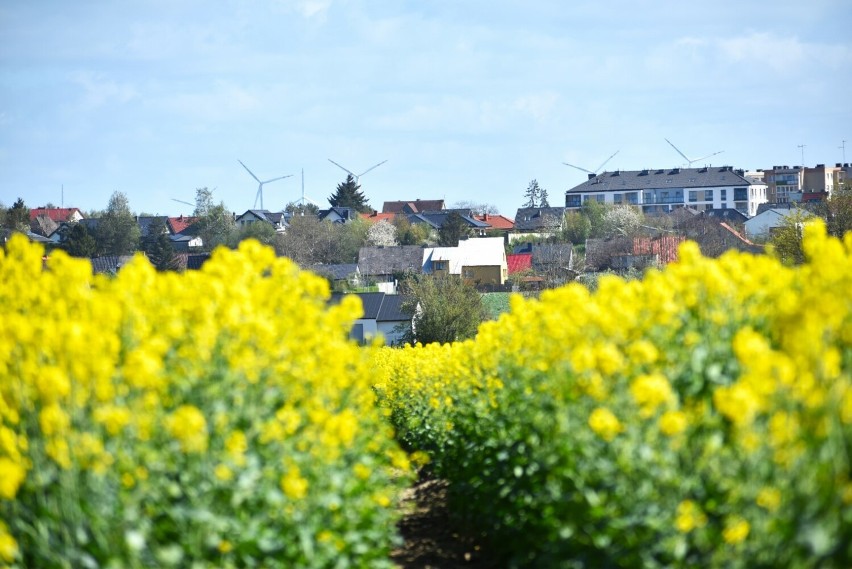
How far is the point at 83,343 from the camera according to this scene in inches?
207

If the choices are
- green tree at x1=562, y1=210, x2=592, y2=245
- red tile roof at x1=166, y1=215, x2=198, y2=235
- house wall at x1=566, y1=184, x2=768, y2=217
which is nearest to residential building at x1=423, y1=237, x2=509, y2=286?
green tree at x1=562, y1=210, x2=592, y2=245

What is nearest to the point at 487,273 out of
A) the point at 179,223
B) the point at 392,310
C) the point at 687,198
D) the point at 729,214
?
the point at 392,310

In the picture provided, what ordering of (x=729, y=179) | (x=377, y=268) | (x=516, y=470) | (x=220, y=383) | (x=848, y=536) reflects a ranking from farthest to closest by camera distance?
(x=729, y=179) → (x=377, y=268) → (x=516, y=470) → (x=220, y=383) → (x=848, y=536)

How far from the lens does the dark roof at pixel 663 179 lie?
5846 inches

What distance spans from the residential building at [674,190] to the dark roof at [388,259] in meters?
55.4

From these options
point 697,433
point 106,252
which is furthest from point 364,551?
point 106,252

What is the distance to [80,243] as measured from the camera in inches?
3762

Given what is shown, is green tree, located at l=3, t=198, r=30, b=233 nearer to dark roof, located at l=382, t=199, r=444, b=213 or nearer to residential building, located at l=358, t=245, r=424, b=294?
residential building, located at l=358, t=245, r=424, b=294

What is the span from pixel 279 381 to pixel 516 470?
2.05 m

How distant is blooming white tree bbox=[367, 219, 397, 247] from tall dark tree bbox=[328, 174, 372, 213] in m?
26.4

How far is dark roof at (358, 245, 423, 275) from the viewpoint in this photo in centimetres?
8831

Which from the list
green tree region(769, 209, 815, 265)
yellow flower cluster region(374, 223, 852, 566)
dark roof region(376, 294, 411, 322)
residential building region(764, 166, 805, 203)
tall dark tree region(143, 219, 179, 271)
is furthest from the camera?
residential building region(764, 166, 805, 203)

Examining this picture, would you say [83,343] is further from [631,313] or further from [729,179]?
[729,179]

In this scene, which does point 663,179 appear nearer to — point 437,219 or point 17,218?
point 437,219
